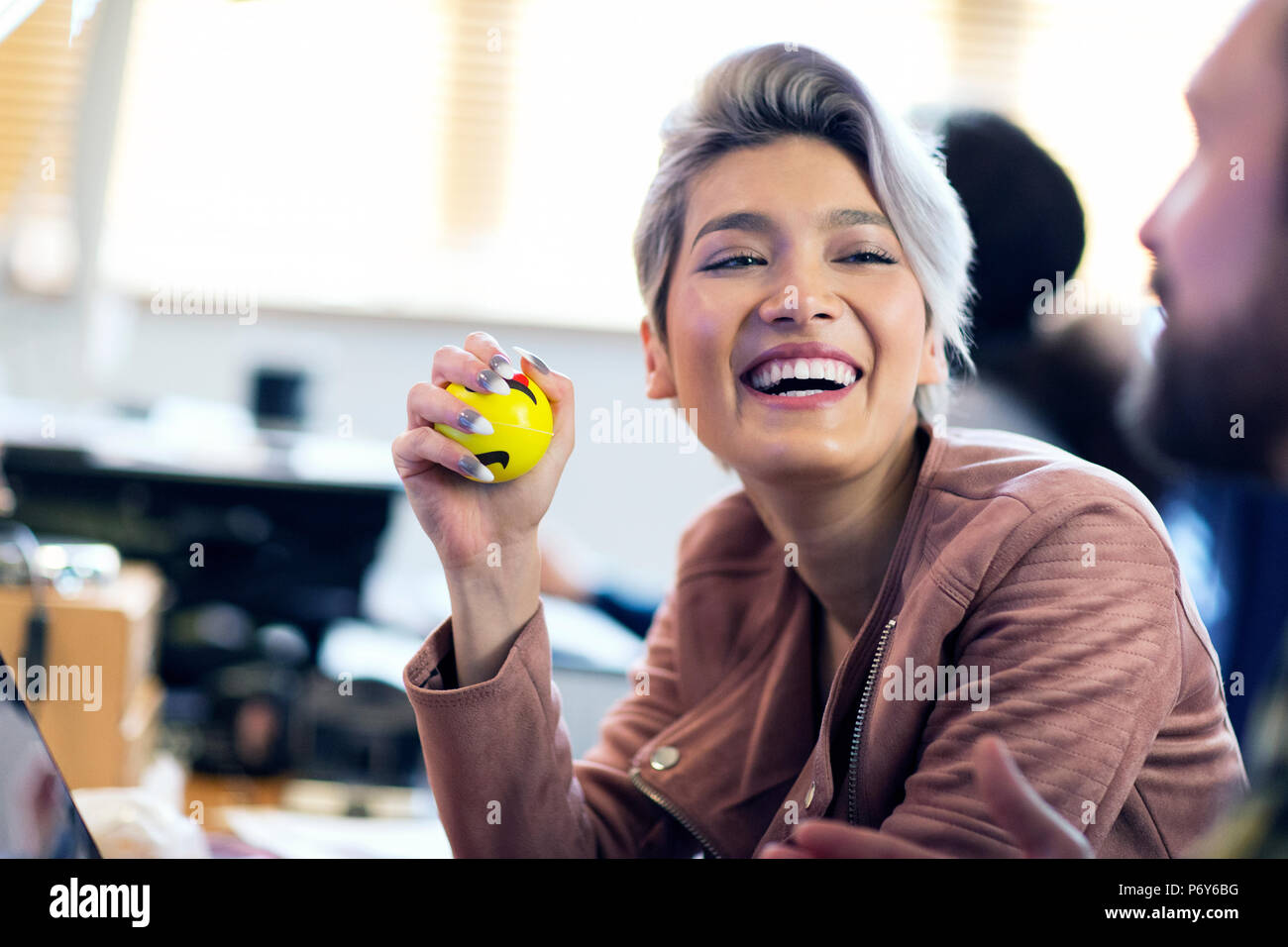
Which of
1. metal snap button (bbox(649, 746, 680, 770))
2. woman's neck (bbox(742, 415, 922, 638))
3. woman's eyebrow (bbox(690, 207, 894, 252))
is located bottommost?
metal snap button (bbox(649, 746, 680, 770))

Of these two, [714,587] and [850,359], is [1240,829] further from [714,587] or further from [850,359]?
[714,587]

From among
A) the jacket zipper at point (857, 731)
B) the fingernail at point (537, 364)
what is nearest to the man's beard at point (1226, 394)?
the jacket zipper at point (857, 731)

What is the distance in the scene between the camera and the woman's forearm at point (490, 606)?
0.81 metres

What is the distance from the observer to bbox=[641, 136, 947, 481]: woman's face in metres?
0.78

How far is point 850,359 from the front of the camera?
30.9 inches

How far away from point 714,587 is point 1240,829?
1.83 ft

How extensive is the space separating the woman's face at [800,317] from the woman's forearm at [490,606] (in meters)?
0.18

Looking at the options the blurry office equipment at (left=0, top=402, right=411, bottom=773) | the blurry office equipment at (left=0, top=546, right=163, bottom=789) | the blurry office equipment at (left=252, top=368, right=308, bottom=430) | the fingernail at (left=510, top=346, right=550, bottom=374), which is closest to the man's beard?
the fingernail at (left=510, top=346, right=550, bottom=374)

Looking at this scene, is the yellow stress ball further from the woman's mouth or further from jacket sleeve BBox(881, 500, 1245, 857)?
jacket sleeve BBox(881, 500, 1245, 857)

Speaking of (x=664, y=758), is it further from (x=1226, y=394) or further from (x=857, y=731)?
(x=1226, y=394)

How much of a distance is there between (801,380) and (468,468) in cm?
26

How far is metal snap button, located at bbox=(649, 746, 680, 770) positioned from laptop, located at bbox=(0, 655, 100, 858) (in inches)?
17.1
